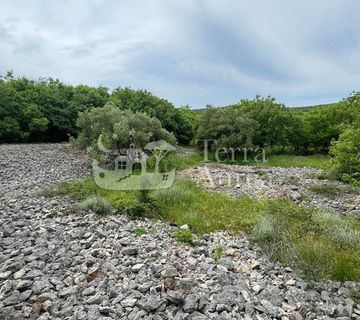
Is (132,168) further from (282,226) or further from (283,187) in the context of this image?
(282,226)

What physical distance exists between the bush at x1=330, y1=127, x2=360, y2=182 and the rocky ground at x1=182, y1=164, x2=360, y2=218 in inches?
35.3

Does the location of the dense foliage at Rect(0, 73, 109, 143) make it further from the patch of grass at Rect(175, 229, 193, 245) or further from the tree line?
the patch of grass at Rect(175, 229, 193, 245)

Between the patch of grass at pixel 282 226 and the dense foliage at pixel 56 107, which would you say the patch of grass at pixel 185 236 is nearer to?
the patch of grass at pixel 282 226

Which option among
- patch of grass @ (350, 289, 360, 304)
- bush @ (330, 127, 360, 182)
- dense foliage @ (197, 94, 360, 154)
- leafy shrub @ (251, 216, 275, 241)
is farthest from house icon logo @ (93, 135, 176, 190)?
dense foliage @ (197, 94, 360, 154)

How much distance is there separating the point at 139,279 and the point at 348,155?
36.0 feet

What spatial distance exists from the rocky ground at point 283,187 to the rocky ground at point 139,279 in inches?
237

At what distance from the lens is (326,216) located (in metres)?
9.29

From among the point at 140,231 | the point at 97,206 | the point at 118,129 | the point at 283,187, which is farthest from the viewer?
the point at 118,129

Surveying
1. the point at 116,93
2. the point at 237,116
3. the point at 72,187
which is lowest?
the point at 72,187

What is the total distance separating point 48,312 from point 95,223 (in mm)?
3893

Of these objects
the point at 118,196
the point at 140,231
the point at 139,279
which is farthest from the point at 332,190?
the point at 139,279

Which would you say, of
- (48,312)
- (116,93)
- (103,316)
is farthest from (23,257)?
(116,93)

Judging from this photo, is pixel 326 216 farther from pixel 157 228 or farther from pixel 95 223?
pixel 95 223

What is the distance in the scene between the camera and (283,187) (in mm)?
15055
